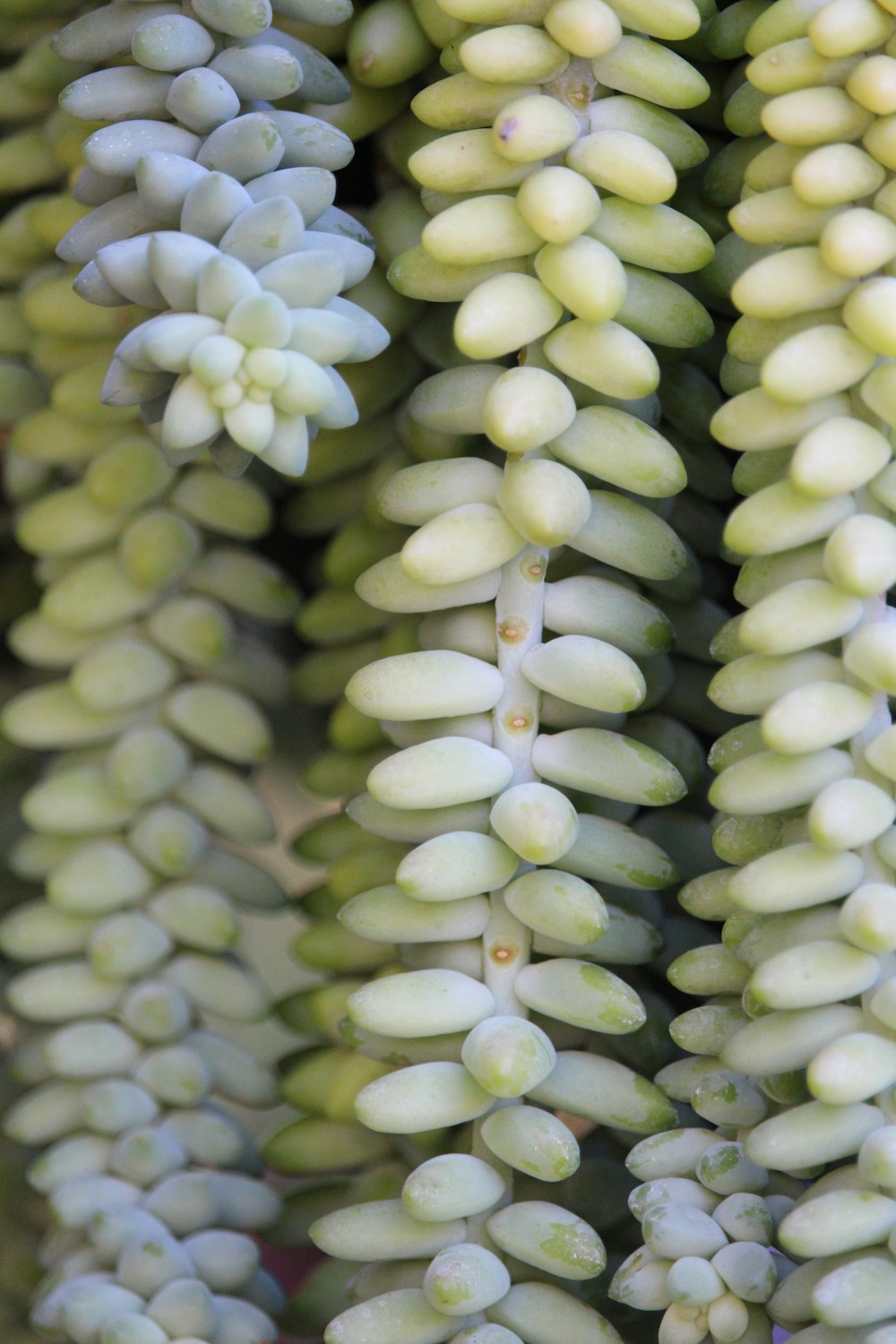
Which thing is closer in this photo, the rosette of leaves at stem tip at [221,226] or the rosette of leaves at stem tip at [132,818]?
the rosette of leaves at stem tip at [221,226]

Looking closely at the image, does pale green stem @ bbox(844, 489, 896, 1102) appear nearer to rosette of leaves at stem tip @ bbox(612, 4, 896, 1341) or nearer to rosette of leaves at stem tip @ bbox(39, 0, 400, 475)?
rosette of leaves at stem tip @ bbox(612, 4, 896, 1341)

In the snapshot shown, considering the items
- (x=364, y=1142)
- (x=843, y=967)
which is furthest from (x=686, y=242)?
(x=364, y=1142)

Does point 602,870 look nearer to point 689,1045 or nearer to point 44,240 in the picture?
point 689,1045

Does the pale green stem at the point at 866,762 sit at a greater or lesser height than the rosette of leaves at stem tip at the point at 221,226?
lesser

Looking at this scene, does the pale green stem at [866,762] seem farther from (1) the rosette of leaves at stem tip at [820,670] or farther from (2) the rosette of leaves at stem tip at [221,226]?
(2) the rosette of leaves at stem tip at [221,226]

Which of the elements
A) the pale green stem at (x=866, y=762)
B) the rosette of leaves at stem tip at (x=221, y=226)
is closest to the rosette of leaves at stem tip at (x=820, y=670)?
the pale green stem at (x=866, y=762)
